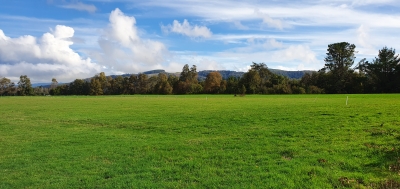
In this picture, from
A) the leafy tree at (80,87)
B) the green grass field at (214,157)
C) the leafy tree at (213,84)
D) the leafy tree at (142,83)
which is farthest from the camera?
the leafy tree at (80,87)

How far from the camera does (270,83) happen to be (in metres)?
134

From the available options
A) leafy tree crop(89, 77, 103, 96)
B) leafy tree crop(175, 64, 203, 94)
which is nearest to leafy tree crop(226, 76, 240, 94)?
leafy tree crop(175, 64, 203, 94)

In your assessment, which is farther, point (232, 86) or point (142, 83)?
point (142, 83)

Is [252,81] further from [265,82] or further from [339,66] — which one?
[339,66]

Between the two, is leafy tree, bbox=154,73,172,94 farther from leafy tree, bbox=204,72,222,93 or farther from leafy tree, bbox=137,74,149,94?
leafy tree, bbox=204,72,222,93

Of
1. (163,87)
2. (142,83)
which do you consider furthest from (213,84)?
(142,83)

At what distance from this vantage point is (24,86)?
168 metres

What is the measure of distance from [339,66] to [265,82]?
3155 centimetres

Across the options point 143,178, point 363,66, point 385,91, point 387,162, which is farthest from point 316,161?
point 363,66

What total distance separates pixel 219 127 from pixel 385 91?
102 meters

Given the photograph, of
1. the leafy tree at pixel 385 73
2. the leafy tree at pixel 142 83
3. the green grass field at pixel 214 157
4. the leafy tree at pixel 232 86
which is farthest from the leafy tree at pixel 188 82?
the green grass field at pixel 214 157

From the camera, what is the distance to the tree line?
107 metres

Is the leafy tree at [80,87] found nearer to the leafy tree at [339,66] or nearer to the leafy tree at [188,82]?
the leafy tree at [188,82]

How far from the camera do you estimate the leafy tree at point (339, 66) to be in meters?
114
